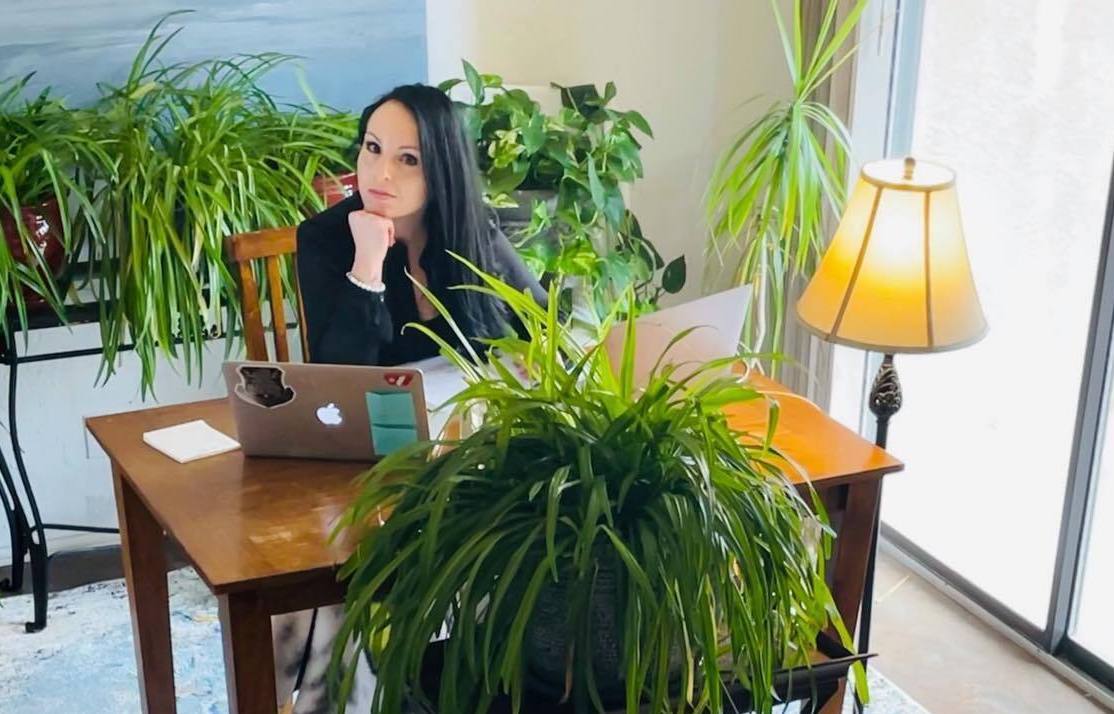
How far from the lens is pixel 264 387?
190 cm

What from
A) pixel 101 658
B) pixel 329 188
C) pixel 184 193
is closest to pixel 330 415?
pixel 184 193

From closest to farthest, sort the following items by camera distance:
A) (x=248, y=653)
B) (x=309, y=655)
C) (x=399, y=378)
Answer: (x=248, y=653) → (x=399, y=378) → (x=309, y=655)

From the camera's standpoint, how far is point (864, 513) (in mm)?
2014

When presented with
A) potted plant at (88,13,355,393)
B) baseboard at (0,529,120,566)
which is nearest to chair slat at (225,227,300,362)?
potted plant at (88,13,355,393)

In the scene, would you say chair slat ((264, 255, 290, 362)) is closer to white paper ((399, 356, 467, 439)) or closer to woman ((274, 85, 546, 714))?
woman ((274, 85, 546, 714))

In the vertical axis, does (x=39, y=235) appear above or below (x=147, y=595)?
above

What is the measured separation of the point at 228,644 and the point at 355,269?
0.70 m

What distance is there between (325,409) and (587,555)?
1.97ft

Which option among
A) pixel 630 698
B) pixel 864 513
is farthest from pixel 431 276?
pixel 630 698

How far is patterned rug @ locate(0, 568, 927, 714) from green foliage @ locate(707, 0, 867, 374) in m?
0.89

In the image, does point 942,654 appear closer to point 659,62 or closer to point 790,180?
point 790,180

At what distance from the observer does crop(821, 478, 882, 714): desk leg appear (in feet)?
6.57

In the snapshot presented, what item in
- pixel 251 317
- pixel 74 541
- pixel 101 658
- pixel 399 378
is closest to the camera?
pixel 399 378

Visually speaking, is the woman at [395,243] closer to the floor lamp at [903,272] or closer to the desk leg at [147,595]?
the desk leg at [147,595]
